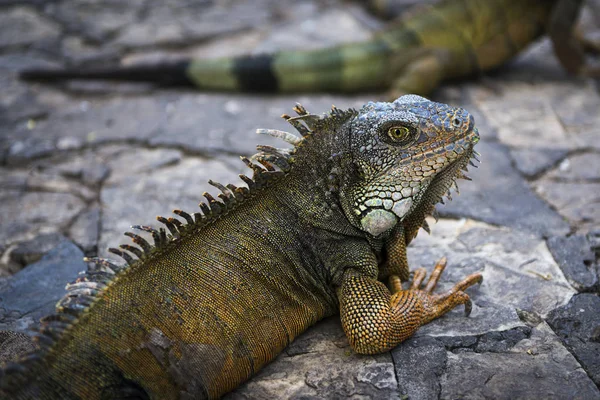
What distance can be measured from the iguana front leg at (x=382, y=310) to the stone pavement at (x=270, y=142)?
0.10 meters

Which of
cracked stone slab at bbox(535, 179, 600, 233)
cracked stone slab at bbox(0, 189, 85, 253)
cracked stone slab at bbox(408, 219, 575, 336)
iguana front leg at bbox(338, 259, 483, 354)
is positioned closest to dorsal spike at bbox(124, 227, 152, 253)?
iguana front leg at bbox(338, 259, 483, 354)

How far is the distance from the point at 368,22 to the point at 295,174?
20.8ft

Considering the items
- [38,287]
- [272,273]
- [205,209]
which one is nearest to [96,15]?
[38,287]

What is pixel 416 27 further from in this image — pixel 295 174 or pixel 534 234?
pixel 295 174

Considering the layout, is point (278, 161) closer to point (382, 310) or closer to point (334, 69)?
point (382, 310)

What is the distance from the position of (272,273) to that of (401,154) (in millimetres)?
966

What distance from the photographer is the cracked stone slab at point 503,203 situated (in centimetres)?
477

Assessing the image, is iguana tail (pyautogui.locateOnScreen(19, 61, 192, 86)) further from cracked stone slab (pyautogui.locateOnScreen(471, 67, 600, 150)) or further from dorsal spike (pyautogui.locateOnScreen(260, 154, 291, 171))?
dorsal spike (pyautogui.locateOnScreen(260, 154, 291, 171))

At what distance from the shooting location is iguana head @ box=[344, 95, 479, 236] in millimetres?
3396

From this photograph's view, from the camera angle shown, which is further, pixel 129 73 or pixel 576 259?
pixel 129 73

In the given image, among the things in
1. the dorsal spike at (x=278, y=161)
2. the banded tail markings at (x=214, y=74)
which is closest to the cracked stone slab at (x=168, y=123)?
the banded tail markings at (x=214, y=74)

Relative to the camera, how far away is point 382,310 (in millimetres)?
3453

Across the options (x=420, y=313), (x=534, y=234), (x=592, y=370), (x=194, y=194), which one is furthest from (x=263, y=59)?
(x=592, y=370)

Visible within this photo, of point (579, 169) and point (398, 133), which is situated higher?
point (398, 133)
